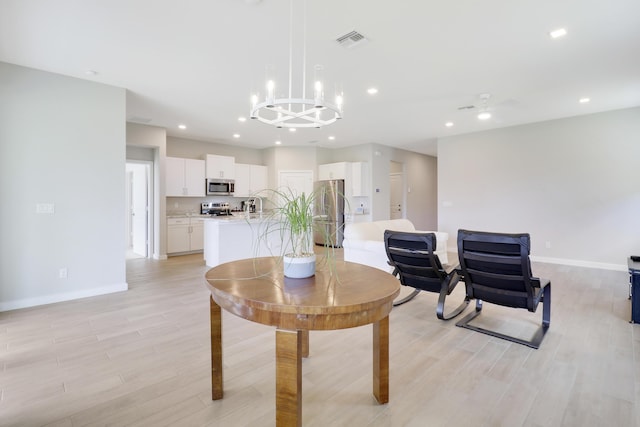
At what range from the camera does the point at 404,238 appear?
120 inches

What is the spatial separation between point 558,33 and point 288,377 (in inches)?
141

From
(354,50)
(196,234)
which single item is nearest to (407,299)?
(354,50)

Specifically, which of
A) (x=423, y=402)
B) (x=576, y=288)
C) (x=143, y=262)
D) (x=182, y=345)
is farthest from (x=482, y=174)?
(x=143, y=262)

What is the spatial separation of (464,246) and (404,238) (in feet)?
1.83

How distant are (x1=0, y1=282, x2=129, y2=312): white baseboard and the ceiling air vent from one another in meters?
4.05

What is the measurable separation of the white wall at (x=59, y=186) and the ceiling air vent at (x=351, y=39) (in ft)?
10.1

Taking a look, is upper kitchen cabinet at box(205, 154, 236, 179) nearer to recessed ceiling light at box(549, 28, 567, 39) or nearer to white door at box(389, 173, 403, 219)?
white door at box(389, 173, 403, 219)

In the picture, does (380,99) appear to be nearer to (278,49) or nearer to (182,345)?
(278,49)

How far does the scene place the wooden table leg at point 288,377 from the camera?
128 centimetres

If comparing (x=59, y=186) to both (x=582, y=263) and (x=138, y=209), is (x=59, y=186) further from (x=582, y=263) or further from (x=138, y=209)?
(x=582, y=263)

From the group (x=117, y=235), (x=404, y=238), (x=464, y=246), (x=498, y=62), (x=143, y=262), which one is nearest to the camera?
(x=464, y=246)

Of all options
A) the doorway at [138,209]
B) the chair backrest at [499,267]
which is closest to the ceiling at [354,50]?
the chair backrest at [499,267]

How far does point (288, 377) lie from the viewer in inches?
50.8

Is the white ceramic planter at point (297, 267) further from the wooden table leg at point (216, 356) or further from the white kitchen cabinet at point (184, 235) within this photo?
the white kitchen cabinet at point (184, 235)
